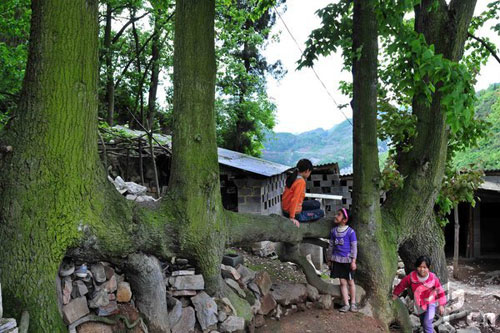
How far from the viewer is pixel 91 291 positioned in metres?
4.94

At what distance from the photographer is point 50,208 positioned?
14.7ft

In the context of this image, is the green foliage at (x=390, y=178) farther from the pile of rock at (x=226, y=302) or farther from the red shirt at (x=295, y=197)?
the pile of rock at (x=226, y=302)

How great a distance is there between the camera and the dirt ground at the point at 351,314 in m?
6.34

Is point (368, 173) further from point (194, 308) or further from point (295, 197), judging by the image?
point (194, 308)

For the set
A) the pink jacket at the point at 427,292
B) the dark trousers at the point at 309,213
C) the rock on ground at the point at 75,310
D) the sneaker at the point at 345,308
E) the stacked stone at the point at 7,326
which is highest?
the dark trousers at the point at 309,213

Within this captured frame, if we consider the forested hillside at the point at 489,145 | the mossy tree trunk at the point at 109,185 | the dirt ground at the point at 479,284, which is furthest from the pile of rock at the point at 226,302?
the forested hillside at the point at 489,145

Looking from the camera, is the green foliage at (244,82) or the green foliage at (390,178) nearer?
the green foliage at (390,178)

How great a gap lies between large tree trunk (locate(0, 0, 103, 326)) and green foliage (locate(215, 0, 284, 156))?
14688mm

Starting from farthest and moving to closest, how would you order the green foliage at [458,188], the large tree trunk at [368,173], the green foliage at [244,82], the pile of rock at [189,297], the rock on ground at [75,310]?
the green foliage at [244,82]
the green foliage at [458,188]
the large tree trunk at [368,173]
the pile of rock at [189,297]
the rock on ground at [75,310]

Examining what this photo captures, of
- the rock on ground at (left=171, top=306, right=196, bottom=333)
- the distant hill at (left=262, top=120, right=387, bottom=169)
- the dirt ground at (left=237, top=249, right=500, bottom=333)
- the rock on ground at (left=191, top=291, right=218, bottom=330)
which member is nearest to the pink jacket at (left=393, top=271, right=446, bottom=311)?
the dirt ground at (left=237, top=249, right=500, bottom=333)

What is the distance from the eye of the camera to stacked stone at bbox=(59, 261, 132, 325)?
Answer: 469 cm

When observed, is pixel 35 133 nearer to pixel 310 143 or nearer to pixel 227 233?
pixel 227 233

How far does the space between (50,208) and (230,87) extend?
53.9 ft

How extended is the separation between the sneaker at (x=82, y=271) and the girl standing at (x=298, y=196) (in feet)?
11.1
